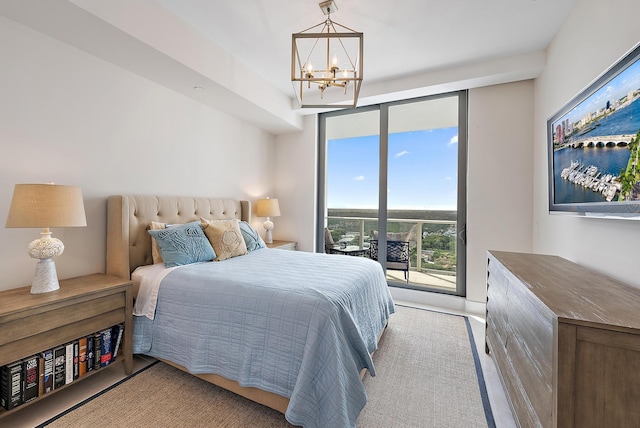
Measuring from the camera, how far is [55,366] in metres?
1.58

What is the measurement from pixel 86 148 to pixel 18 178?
1.57 ft

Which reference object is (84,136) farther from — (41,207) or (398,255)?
(398,255)

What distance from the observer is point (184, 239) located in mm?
2307

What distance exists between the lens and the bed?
4.47ft

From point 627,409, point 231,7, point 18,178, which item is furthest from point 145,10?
point 627,409

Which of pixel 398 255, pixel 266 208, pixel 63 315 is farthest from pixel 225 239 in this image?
pixel 398 255

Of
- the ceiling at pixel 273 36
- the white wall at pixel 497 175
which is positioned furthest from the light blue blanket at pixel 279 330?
the ceiling at pixel 273 36

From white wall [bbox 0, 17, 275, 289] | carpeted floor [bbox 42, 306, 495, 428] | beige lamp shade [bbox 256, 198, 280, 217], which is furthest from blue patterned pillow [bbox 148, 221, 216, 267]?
beige lamp shade [bbox 256, 198, 280, 217]

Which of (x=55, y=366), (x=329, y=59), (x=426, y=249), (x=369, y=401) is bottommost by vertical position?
(x=369, y=401)

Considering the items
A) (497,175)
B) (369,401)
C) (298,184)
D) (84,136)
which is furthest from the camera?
(298,184)

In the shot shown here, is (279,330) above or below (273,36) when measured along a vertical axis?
below

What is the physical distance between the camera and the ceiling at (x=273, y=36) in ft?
6.15

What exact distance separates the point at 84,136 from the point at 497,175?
162 inches

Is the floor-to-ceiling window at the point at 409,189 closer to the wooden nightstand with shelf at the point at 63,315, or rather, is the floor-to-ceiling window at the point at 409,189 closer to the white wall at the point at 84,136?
the white wall at the point at 84,136
